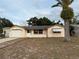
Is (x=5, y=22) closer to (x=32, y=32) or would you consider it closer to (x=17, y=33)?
(x=17, y=33)

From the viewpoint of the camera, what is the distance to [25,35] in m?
64.1

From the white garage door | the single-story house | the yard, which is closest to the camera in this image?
the yard

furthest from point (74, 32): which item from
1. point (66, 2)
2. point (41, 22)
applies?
point (66, 2)

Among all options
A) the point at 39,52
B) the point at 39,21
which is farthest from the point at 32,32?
the point at 39,52

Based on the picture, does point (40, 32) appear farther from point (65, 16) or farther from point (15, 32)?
point (65, 16)

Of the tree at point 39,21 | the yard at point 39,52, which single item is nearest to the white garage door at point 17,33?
the tree at point 39,21

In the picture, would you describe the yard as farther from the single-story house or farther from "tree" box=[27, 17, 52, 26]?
"tree" box=[27, 17, 52, 26]

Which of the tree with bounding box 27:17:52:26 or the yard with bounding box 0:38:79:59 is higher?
the tree with bounding box 27:17:52:26

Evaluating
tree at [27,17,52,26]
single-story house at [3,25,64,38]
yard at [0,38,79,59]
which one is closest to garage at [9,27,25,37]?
single-story house at [3,25,64,38]

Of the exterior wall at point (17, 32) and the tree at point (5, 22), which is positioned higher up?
the tree at point (5, 22)

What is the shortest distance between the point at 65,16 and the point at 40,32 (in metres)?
25.0

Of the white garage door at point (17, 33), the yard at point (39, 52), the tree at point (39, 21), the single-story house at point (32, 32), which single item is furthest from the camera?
the tree at point (39, 21)

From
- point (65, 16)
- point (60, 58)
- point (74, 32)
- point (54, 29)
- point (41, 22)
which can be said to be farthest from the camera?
point (41, 22)

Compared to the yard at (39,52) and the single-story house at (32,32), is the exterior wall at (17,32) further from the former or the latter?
the yard at (39,52)
